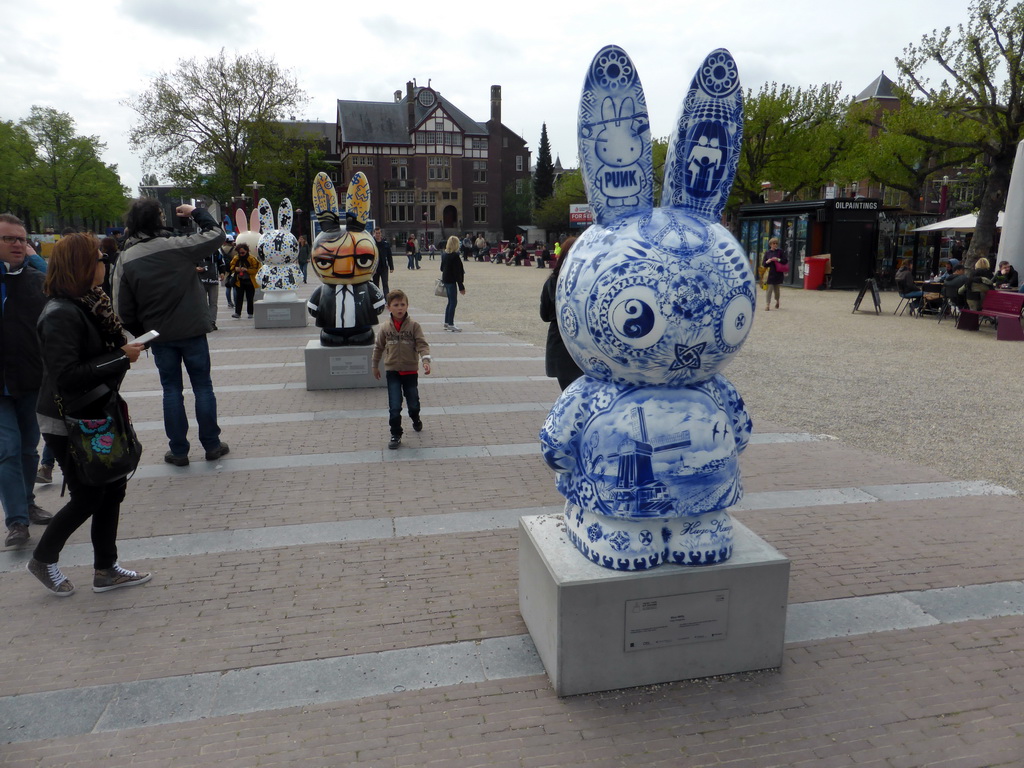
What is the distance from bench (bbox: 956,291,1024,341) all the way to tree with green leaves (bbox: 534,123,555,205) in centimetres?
6053

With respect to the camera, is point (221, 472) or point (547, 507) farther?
point (221, 472)

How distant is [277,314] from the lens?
49.5ft

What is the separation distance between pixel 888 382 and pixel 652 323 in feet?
26.9

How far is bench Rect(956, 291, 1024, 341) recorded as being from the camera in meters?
13.5

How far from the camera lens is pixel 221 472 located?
6.12m

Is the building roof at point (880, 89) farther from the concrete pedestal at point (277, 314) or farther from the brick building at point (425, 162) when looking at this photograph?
the concrete pedestal at point (277, 314)

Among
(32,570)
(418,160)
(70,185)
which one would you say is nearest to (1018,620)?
(32,570)

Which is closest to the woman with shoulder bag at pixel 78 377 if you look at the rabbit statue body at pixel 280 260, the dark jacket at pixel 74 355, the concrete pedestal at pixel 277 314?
the dark jacket at pixel 74 355

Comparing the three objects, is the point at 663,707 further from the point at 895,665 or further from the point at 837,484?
the point at 837,484

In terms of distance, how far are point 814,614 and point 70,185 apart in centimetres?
5361

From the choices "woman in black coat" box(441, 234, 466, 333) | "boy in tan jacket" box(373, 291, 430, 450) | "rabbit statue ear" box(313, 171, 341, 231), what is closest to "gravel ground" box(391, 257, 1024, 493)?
"woman in black coat" box(441, 234, 466, 333)

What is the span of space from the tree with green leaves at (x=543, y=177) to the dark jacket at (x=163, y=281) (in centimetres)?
6881

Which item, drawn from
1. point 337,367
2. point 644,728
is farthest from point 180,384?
point 644,728

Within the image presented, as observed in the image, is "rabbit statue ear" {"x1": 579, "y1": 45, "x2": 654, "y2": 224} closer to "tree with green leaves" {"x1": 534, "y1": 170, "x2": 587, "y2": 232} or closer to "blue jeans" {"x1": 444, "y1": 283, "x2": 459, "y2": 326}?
"blue jeans" {"x1": 444, "y1": 283, "x2": 459, "y2": 326}
